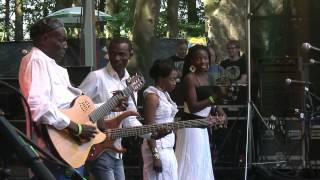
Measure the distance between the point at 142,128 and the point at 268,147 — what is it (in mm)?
3683

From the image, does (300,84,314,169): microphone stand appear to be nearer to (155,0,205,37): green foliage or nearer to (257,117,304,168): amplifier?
(257,117,304,168): amplifier

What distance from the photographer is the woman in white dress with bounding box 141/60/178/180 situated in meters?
6.07

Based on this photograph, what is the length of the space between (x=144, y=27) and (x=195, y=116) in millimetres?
7608

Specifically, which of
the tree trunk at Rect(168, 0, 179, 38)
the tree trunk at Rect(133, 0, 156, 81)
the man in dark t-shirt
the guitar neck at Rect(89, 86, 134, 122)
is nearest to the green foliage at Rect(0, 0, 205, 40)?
the tree trunk at Rect(168, 0, 179, 38)

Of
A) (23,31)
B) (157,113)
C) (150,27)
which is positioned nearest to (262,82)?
(157,113)

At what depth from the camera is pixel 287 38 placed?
9.14m

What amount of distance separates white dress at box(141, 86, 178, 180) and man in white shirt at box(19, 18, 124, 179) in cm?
140

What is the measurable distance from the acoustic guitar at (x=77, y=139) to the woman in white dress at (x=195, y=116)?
160cm

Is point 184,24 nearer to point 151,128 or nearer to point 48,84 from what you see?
point 151,128

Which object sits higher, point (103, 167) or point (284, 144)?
point (103, 167)

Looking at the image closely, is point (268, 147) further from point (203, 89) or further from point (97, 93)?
point (97, 93)

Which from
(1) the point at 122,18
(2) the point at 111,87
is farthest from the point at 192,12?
(2) the point at 111,87

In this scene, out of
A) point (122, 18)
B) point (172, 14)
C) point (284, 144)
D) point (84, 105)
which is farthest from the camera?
point (122, 18)

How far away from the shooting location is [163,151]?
243 inches
